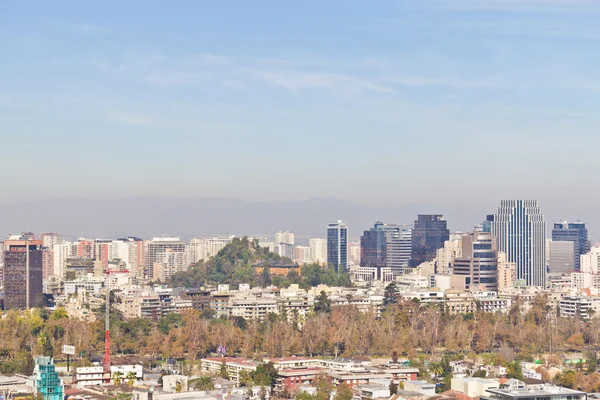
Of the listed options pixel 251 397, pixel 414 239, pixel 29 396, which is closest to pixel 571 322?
pixel 251 397

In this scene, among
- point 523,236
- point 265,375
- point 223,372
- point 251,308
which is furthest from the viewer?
point 523,236

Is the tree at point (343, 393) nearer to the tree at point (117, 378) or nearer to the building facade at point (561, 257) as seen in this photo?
the tree at point (117, 378)

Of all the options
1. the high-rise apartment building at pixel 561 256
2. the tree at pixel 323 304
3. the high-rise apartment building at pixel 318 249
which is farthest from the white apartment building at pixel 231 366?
the high-rise apartment building at pixel 318 249

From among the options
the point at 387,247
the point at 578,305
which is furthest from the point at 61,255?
the point at 578,305

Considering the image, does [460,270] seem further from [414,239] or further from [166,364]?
[166,364]

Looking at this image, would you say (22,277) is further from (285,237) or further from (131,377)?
(285,237)
